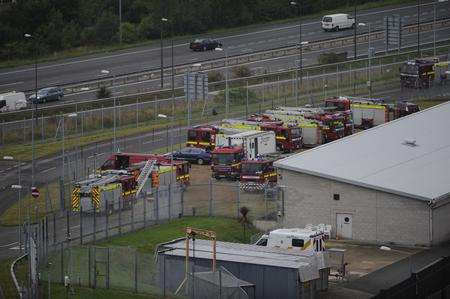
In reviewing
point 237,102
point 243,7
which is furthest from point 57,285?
point 243,7

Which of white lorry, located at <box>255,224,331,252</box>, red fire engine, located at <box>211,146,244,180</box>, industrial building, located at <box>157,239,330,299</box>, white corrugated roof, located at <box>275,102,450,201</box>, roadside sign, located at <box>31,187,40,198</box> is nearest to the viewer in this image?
industrial building, located at <box>157,239,330,299</box>

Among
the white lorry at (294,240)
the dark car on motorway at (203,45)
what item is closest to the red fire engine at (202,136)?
the white lorry at (294,240)

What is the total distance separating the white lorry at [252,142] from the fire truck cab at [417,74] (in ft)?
96.1

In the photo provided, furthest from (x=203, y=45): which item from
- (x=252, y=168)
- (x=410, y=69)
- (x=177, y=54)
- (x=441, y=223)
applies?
(x=441, y=223)

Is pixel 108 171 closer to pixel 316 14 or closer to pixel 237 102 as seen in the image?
pixel 237 102

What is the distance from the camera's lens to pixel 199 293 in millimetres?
55469

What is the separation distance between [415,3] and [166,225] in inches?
3442

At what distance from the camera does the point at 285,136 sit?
88188 mm

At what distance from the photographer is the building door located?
2687 inches

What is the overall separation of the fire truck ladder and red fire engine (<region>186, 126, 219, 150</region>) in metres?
9.69

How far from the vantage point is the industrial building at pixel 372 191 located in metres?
66.8

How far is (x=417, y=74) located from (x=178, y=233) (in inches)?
1953

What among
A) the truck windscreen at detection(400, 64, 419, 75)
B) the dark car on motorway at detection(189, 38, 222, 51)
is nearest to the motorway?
the dark car on motorway at detection(189, 38, 222, 51)

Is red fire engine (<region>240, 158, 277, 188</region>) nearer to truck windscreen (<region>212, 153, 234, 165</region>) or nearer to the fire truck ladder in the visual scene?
truck windscreen (<region>212, 153, 234, 165</region>)
